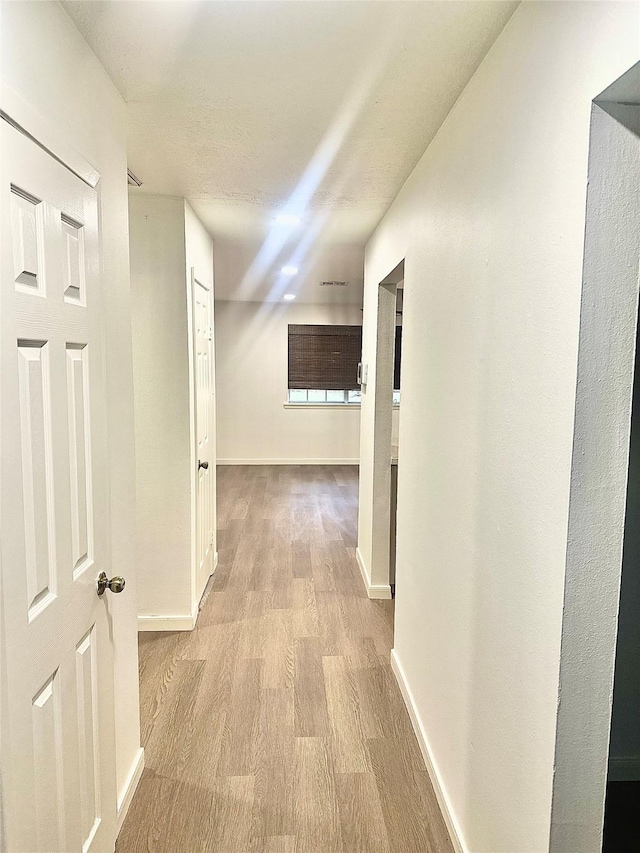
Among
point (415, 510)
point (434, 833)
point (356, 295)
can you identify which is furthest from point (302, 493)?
point (434, 833)

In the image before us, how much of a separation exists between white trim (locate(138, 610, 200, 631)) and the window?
539cm

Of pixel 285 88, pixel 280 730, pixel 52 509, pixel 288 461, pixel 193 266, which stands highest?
pixel 285 88

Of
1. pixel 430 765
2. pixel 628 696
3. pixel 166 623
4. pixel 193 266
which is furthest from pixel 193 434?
pixel 628 696

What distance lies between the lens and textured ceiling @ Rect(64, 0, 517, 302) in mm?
1406

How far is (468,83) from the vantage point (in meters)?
1.73

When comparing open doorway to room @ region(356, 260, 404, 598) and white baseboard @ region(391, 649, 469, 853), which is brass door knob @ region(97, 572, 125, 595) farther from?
open doorway to room @ region(356, 260, 404, 598)

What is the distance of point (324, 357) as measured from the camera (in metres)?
8.39

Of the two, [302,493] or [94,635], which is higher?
[94,635]

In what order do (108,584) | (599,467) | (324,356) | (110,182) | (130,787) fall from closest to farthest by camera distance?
(599,467)
(108,584)
(110,182)
(130,787)
(324,356)

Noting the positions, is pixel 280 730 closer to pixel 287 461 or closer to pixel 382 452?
pixel 382 452

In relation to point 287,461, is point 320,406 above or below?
above

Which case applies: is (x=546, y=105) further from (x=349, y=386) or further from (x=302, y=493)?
(x=349, y=386)

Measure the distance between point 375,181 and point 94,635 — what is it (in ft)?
7.25

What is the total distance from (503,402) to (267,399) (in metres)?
7.07
